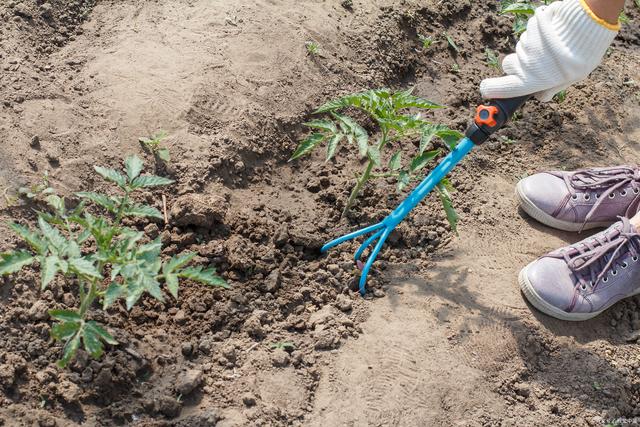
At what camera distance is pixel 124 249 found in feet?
7.91

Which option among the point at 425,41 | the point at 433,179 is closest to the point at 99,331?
the point at 433,179

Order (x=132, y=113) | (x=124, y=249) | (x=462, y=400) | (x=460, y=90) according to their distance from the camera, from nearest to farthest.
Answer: (x=124, y=249)
(x=462, y=400)
(x=132, y=113)
(x=460, y=90)

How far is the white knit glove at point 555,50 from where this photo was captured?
2662 mm

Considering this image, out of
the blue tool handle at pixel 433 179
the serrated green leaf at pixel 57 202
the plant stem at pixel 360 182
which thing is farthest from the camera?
the plant stem at pixel 360 182

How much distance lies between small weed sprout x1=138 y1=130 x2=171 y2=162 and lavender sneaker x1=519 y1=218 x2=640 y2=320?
1.55 metres

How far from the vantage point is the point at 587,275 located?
10.3 feet

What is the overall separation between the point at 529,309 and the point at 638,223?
1.97 ft

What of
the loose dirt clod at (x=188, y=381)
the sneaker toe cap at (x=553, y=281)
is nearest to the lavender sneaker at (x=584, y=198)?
the sneaker toe cap at (x=553, y=281)

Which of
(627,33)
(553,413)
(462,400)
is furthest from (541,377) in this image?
(627,33)

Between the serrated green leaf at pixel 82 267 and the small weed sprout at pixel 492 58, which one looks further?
the small weed sprout at pixel 492 58

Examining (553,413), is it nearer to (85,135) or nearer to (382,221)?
(382,221)

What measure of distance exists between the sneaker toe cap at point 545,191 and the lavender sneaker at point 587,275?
0.26m

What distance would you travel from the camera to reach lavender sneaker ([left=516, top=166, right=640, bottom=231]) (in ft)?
11.1

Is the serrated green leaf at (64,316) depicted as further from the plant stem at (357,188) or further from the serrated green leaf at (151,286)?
the plant stem at (357,188)
